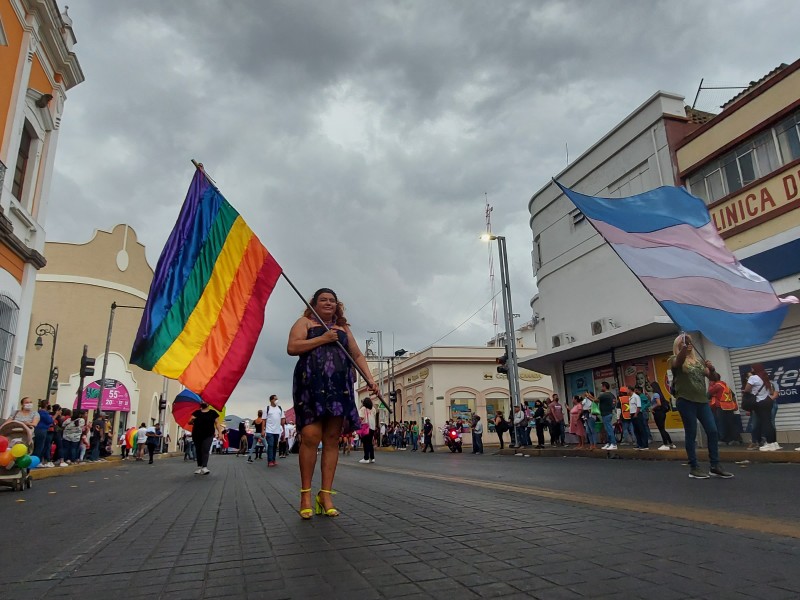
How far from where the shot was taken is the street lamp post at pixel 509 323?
2003cm

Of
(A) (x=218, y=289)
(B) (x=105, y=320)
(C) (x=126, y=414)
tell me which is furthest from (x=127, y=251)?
(A) (x=218, y=289)

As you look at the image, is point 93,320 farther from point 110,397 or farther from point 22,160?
point 22,160


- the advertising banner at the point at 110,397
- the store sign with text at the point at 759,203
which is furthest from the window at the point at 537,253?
the advertising banner at the point at 110,397

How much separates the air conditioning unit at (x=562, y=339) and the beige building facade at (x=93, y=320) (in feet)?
82.3

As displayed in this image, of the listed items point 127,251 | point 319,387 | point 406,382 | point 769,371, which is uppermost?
point 127,251

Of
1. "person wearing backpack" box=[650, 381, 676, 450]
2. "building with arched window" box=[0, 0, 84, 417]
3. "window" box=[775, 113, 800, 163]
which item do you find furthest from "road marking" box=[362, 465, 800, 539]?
"building with arched window" box=[0, 0, 84, 417]

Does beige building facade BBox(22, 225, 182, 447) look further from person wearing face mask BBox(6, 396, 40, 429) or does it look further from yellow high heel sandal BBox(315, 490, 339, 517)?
yellow high heel sandal BBox(315, 490, 339, 517)

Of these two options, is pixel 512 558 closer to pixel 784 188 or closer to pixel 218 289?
pixel 218 289

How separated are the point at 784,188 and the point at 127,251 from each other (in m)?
38.1

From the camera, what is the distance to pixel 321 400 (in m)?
4.25

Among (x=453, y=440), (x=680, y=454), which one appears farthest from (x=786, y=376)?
(x=453, y=440)

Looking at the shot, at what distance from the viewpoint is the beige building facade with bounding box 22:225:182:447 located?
33719 millimetres

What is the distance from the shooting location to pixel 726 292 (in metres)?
8.48

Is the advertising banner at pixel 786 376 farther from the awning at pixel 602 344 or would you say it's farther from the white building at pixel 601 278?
the awning at pixel 602 344
